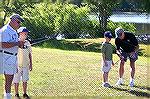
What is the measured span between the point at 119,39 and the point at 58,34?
1.36m

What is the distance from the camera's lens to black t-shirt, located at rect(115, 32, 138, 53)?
10293 mm

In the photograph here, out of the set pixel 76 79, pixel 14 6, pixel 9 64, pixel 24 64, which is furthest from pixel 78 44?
pixel 9 64

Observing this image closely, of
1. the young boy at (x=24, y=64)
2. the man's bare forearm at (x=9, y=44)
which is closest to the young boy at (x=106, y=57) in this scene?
A: the young boy at (x=24, y=64)

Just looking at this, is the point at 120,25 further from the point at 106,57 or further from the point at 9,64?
the point at 9,64

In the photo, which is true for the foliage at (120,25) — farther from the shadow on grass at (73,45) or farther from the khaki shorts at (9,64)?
the khaki shorts at (9,64)

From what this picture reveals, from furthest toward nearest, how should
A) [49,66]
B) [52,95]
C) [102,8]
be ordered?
1. [49,66]
2. [102,8]
3. [52,95]

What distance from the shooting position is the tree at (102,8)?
10.2 meters

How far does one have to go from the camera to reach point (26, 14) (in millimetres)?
10523

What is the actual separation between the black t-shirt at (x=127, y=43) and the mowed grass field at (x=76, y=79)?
84 centimetres

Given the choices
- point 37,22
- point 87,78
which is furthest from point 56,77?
point 37,22

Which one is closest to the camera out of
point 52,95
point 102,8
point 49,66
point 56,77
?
→ point 52,95

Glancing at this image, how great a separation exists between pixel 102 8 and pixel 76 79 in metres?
1.97

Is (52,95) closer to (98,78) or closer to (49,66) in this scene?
(98,78)

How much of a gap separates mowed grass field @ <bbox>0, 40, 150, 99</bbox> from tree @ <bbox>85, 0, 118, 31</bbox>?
4.84ft
